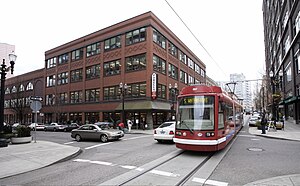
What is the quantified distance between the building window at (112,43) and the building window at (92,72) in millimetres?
3740

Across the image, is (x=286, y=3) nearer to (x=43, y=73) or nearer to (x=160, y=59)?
(x=160, y=59)

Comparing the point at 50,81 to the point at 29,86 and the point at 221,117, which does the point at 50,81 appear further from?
the point at 221,117

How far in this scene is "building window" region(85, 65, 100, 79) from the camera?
36.1m

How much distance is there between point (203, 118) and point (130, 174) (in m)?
4.24

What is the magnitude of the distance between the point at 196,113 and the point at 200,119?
355 mm

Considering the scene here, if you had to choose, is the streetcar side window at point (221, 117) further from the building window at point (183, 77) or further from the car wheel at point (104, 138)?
the building window at point (183, 77)

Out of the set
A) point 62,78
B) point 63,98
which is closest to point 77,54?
point 62,78

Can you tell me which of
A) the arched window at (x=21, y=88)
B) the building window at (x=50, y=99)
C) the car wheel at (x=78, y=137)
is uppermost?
the arched window at (x=21, y=88)

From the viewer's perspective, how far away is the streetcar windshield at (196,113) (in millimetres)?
9320

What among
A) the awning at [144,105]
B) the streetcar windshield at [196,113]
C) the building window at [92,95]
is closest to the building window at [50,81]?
the building window at [92,95]

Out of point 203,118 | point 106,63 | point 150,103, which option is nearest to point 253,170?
point 203,118

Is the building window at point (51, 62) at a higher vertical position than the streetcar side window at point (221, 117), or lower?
higher

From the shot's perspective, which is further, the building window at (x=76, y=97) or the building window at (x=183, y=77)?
the building window at (x=183, y=77)

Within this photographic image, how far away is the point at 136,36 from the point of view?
31.5 m
